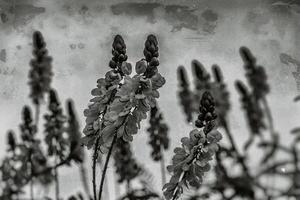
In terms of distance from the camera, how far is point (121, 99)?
0.99 meters

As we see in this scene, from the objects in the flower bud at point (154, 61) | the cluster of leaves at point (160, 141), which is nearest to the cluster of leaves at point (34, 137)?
the cluster of leaves at point (160, 141)

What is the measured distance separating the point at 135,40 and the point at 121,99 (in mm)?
1702

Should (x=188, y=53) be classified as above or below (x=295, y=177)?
above

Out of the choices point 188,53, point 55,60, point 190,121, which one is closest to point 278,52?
point 188,53

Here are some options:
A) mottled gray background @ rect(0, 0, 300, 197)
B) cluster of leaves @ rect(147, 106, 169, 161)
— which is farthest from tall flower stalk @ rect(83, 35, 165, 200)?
cluster of leaves @ rect(147, 106, 169, 161)

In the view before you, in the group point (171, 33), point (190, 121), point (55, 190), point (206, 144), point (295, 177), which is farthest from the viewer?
point (171, 33)

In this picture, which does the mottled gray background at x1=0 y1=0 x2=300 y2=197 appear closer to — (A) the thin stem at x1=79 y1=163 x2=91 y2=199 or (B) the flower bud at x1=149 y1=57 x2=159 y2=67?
(A) the thin stem at x1=79 y1=163 x2=91 y2=199

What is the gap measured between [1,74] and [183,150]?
184cm

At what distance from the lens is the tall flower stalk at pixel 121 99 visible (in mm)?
1009

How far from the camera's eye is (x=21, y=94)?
104 inches

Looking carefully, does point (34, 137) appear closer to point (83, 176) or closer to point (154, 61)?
point (83, 176)

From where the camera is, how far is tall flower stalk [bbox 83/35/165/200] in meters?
1.01

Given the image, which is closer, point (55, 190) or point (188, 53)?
point (55, 190)

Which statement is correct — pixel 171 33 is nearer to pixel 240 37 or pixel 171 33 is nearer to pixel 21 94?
pixel 240 37
